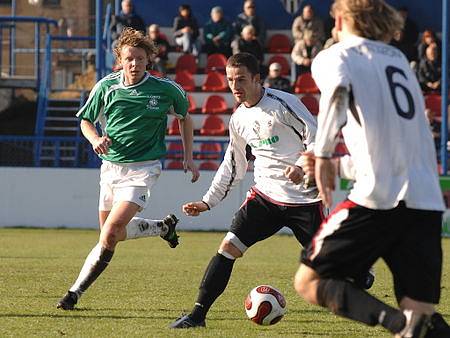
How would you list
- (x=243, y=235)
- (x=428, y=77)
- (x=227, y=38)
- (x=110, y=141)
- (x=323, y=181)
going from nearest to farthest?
(x=323, y=181) < (x=243, y=235) < (x=110, y=141) < (x=428, y=77) < (x=227, y=38)

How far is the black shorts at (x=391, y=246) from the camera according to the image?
535cm

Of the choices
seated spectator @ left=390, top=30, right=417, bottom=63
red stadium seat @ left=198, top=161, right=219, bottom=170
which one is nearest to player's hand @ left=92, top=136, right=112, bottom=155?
red stadium seat @ left=198, top=161, right=219, bottom=170

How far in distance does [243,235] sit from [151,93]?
162 centimetres

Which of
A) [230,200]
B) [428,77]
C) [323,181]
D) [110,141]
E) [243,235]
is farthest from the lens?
[428,77]

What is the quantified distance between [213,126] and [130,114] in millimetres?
14140

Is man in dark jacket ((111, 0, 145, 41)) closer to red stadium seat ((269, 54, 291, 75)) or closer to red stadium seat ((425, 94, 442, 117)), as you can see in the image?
red stadium seat ((269, 54, 291, 75))

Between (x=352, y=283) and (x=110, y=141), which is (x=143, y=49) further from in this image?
(x=352, y=283)

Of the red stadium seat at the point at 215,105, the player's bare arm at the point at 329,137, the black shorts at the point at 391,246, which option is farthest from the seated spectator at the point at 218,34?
the player's bare arm at the point at 329,137

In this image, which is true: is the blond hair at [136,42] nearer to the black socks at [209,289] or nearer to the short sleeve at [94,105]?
the short sleeve at [94,105]

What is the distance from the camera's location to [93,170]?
65.7 ft

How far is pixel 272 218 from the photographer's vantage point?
8.08 m

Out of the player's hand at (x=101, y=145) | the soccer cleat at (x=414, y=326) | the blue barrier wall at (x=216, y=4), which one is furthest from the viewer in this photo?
the blue barrier wall at (x=216, y=4)

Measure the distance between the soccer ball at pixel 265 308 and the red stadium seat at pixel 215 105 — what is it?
15.6 m

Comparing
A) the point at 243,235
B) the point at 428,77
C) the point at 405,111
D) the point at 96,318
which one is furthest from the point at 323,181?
the point at 428,77
